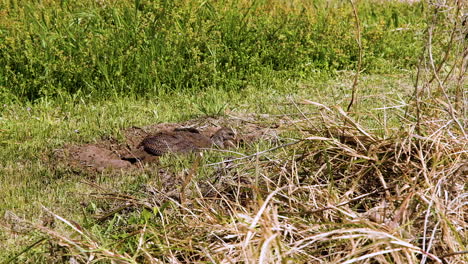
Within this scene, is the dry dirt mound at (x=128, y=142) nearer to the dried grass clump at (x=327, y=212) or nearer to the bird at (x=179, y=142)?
the bird at (x=179, y=142)

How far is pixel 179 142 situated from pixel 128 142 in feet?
1.43

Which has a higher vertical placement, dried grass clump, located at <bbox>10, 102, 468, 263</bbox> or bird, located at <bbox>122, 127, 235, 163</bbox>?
dried grass clump, located at <bbox>10, 102, 468, 263</bbox>

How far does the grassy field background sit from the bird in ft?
0.74

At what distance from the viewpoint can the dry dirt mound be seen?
4453mm

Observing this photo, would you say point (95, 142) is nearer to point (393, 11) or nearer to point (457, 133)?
point (457, 133)

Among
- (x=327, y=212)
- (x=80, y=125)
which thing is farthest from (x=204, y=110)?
(x=327, y=212)

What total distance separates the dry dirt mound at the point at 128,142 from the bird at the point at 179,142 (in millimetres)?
74

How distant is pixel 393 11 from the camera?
9.28 metres

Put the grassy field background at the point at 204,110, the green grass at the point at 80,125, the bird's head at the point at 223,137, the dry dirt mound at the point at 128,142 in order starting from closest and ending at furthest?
the grassy field background at the point at 204,110
the green grass at the point at 80,125
the dry dirt mound at the point at 128,142
the bird's head at the point at 223,137

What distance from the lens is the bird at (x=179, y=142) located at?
4.59m

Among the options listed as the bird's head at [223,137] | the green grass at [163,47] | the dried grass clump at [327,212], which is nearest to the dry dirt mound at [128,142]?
the bird's head at [223,137]

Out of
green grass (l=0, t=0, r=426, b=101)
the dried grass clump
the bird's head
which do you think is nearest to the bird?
the bird's head

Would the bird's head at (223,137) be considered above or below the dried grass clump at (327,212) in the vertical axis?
below

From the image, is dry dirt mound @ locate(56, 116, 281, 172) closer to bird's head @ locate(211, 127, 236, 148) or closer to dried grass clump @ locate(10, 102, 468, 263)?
bird's head @ locate(211, 127, 236, 148)
